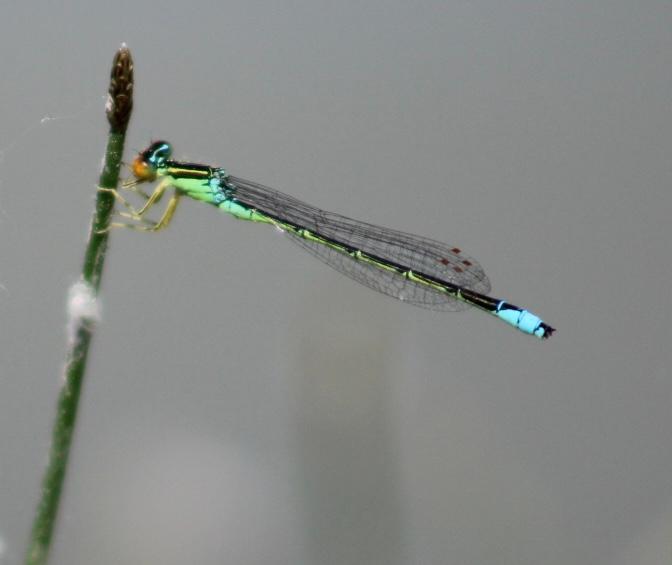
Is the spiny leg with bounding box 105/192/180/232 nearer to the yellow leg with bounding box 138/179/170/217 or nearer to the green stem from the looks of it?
the yellow leg with bounding box 138/179/170/217

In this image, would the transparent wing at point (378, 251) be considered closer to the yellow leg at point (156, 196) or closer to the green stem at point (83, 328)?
the yellow leg at point (156, 196)

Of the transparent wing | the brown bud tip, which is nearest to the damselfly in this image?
the transparent wing

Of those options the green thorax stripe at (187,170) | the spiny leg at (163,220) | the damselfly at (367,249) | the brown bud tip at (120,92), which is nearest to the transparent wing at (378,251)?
the damselfly at (367,249)

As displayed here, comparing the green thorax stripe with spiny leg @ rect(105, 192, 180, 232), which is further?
the green thorax stripe

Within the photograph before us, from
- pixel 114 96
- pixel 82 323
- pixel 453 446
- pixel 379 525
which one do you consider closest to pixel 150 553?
pixel 379 525

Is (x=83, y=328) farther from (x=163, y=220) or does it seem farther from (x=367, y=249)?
(x=367, y=249)

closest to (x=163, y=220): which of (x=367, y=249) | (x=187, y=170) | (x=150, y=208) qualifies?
(x=150, y=208)

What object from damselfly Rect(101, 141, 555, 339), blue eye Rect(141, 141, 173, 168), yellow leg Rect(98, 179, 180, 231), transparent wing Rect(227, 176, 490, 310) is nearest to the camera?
yellow leg Rect(98, 179, 180, 231)
